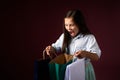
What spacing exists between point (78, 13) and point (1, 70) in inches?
33.4

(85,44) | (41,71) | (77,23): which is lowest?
(41,71)

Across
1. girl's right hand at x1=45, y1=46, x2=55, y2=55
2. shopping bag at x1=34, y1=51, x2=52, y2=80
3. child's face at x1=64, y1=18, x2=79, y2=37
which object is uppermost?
child's face at x1=64, y1=18, x2=79, y2=37

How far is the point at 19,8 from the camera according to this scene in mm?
1846

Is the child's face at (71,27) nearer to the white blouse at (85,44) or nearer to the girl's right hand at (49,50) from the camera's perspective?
the white blouse at (85,44)

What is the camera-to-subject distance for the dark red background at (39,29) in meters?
1.86

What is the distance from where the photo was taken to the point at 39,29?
6.19 feet

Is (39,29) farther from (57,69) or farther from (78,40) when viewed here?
(57,69)

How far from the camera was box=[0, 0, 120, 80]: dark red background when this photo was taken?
1857 millimetres

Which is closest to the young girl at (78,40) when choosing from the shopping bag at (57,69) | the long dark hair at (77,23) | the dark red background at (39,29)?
the long dark hair at (77,23)

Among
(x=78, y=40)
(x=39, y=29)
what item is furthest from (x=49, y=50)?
(x=39, y=29)

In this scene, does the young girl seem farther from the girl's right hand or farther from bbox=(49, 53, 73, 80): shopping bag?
bbox=(49, 53, 73, 80): shopping bag

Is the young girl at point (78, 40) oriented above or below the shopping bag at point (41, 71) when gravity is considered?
above

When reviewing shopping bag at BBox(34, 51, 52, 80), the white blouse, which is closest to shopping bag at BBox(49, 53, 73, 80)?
shopping bag at BBox(34, 51, 52, 80)

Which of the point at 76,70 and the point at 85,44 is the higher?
the point at 85,44
